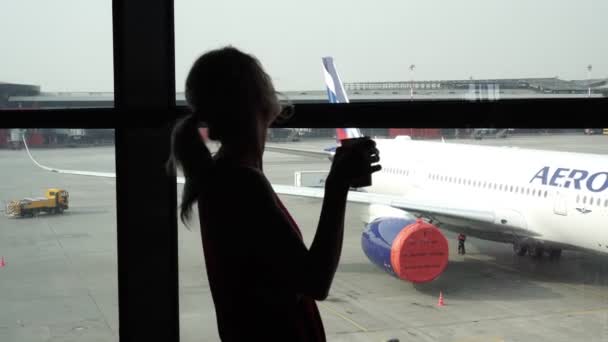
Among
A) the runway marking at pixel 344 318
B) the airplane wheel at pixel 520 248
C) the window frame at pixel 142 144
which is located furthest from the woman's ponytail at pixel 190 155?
the airplane wheel at pixel 520 248

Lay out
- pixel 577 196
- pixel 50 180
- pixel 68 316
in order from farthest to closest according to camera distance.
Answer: pixel 577 196, pixel 50 180, pixel 68 316

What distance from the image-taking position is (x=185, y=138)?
0.74 m

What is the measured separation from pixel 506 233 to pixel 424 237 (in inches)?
70.1

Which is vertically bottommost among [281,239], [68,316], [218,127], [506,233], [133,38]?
[506,233]

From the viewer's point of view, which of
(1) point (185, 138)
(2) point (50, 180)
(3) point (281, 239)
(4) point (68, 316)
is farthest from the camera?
(2) point (50, 180)

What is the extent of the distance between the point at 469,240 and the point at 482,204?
469 mm

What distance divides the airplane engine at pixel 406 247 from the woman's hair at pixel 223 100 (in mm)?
4113

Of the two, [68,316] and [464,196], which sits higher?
[68,316]

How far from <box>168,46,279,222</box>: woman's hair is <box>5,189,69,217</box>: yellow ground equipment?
3.53ft

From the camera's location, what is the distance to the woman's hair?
2.31 feet

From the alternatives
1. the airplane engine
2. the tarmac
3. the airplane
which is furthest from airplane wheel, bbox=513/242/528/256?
the tarmac

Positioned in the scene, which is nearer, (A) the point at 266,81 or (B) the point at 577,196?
(A) the point at 266,81

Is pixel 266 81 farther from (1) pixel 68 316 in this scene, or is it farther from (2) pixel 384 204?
(2) pixel 384 204

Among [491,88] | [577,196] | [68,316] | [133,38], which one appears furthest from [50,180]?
[577,196]
